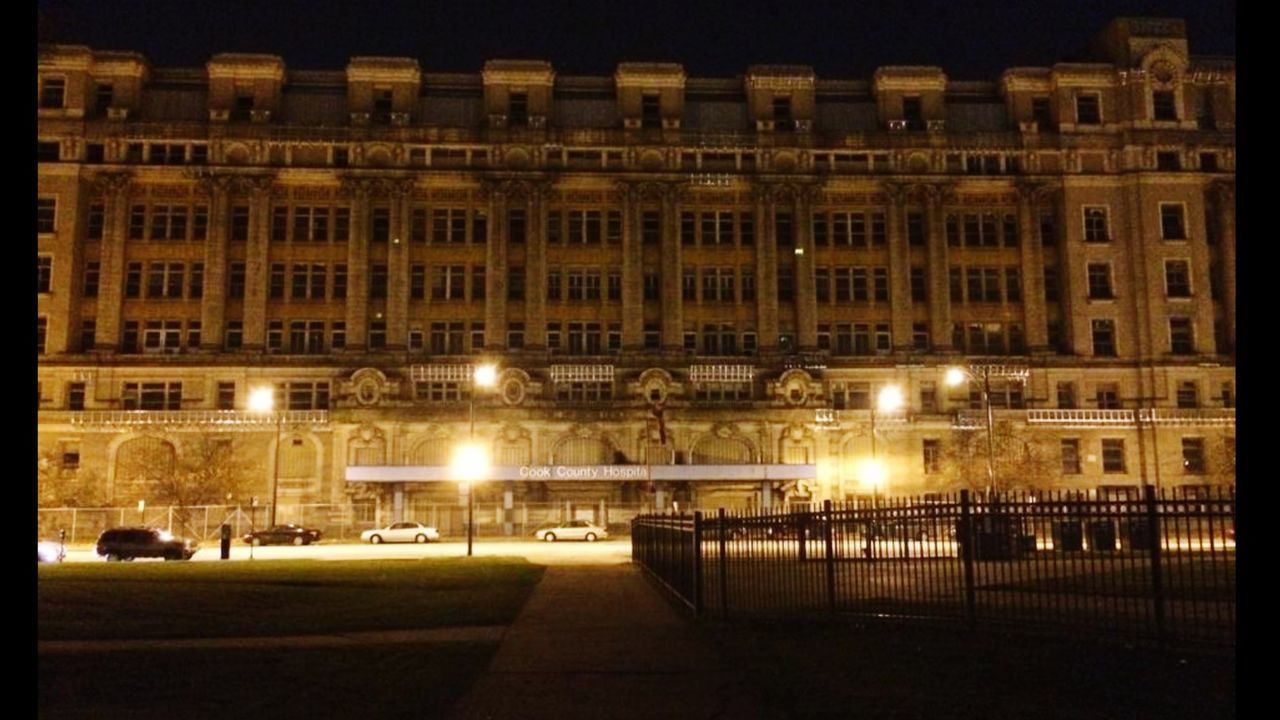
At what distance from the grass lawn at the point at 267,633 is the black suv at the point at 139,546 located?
11877mm

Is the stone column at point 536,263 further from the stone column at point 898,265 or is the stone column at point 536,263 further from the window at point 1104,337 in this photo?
the window at point 1104,337

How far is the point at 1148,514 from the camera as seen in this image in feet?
43.0

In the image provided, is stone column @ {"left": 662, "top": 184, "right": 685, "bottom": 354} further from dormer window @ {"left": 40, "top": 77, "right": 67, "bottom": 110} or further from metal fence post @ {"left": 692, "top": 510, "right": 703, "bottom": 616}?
metal fence post @ {"left": 692, "top": 510, "right": 703, "bottom": 616}

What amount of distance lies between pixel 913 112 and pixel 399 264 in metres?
43.7

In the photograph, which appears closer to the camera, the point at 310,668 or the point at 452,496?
the point at 310,668

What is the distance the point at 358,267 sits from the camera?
80375 millimetres

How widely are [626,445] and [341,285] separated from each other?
85.0ft

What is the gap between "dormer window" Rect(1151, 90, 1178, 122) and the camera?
8394 centimetres

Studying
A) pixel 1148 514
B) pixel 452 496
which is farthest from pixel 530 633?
pixel 452 496

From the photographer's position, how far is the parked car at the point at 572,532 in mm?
64500

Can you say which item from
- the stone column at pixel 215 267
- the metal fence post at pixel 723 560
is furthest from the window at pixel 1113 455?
the metal fence post at pixel 723 560

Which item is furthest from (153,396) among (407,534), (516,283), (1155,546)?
(1155,546)

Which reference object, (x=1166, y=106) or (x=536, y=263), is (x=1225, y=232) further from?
(x=536, y=263)
